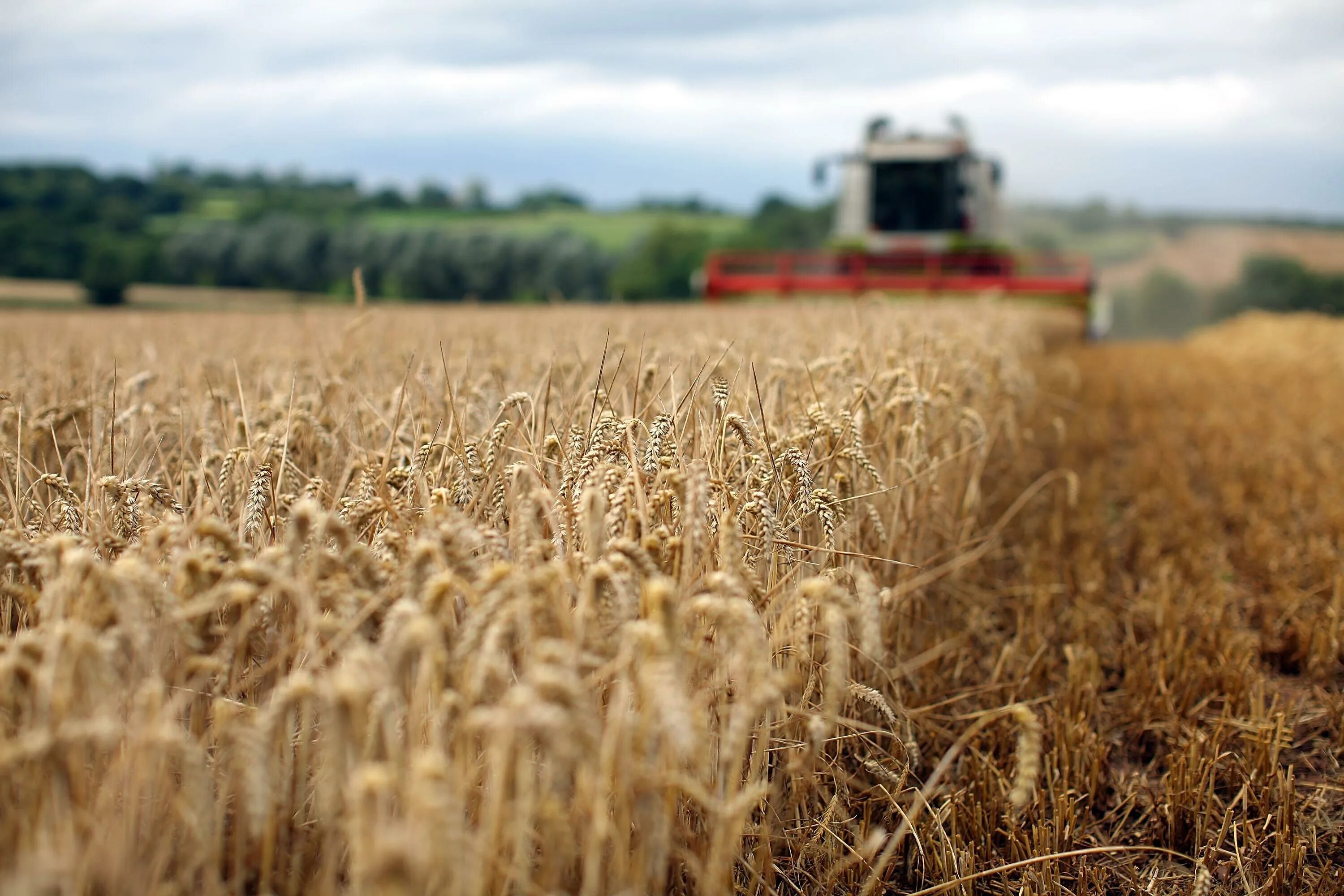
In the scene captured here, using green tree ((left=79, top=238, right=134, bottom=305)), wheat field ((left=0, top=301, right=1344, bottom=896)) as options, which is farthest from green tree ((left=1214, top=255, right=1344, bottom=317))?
green tree ((left=79, top=238, right=134, bottom=305))

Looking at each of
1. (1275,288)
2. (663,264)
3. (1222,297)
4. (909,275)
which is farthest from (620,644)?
(1222,297)

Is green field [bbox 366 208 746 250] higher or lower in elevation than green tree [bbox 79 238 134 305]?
higher

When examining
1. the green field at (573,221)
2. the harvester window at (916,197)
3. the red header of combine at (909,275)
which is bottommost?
the red header of combine at (909,275)

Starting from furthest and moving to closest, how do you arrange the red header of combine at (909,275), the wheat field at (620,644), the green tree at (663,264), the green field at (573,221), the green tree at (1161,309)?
the green field at (573,221)
the green tree at (1161,309)
the green tree at (663,264)
the red header of combine at (909,275)
the wheat field at (620,644)

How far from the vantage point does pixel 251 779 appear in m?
0.85

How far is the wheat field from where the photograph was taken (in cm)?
101

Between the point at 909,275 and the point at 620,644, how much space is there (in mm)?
15050

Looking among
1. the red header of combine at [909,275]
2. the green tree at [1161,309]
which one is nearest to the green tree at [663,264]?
the red header of combine at [909,275]

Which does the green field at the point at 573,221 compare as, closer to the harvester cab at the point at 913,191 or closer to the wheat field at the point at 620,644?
the harvester cab at the point at 913,191

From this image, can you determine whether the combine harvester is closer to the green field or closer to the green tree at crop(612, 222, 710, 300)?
the green tree at crop(612, 222, 710, 300)

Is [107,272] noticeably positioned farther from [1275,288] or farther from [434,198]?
[1275,288]

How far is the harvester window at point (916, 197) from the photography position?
54.8 ft

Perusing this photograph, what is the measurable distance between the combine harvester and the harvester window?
15mm

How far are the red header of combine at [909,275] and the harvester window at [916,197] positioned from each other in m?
1.06
